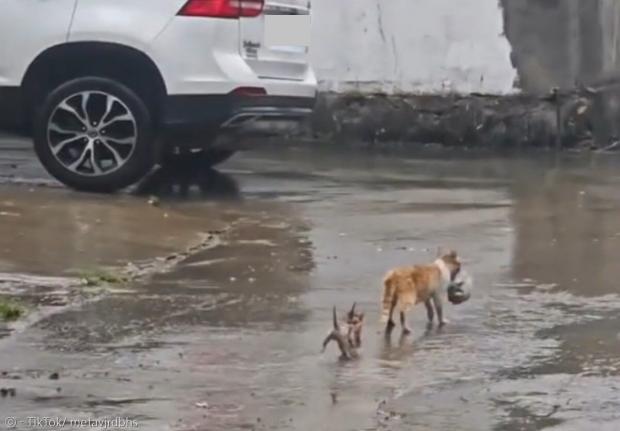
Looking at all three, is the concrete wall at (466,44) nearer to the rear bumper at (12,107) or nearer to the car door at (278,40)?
the car door at (278,40)

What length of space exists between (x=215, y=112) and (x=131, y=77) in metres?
0.58

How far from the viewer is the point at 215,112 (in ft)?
31.6

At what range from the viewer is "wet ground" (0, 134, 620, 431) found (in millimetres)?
4887

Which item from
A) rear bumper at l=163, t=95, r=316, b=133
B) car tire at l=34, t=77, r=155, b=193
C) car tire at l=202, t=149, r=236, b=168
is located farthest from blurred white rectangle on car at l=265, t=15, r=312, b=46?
car tire at l=202, t=149, r=236, b=168

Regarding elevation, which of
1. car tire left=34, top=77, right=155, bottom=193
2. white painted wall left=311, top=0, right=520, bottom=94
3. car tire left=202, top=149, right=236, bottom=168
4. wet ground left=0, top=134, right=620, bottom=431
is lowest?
wet ground left=0, top=134, right=620, bottom=431

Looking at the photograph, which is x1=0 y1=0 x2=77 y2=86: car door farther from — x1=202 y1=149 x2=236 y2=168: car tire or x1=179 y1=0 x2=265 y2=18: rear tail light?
x1=202 y1=149 x2=236 y2=168: car tire

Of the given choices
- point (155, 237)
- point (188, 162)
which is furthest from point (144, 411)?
point (188, 162)

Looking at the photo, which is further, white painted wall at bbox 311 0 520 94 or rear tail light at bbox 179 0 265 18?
white painted wall at bbox 311 0 520 94

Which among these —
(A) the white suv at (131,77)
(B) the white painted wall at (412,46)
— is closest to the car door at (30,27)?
(A) the white suv at (131,77)

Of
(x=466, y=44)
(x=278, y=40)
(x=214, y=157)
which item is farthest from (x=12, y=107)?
(x=466, y=44)

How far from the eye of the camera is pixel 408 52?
1389 centimetres

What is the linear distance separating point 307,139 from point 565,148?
232 cm

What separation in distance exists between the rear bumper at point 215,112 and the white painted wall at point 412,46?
13.9ft

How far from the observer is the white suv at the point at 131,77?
955 centimetres
